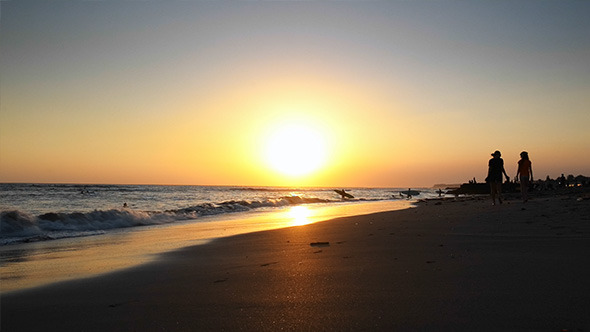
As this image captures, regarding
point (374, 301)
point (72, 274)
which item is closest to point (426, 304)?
point (374, 301)

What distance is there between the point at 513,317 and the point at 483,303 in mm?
300

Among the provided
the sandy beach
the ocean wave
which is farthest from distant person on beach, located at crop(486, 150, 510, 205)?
the ocean wave

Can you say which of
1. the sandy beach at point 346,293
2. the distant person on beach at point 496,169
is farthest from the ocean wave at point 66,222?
the distant person on beach at point 496,169

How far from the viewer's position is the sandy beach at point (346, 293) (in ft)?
8.33

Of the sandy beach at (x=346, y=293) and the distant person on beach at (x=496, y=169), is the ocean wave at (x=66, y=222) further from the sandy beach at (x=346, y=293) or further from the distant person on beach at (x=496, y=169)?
the distant person on beach at (x=496, y=169)

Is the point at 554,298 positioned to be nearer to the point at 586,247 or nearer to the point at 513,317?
the point at 513,317

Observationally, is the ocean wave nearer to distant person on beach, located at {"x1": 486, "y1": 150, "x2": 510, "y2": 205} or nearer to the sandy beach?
the sandy beach

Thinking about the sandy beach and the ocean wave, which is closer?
the sandy beach

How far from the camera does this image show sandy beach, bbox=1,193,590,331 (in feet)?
8.33

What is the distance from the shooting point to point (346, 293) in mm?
3211

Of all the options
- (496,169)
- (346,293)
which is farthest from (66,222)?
(496,169)

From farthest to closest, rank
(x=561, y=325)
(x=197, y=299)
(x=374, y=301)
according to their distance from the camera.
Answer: (x=197, y=299)
(x=374, y=301)
(x=561, y=325)

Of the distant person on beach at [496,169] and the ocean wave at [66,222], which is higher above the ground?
the distant person on beach at [496,169]

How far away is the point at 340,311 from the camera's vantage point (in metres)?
2.76
